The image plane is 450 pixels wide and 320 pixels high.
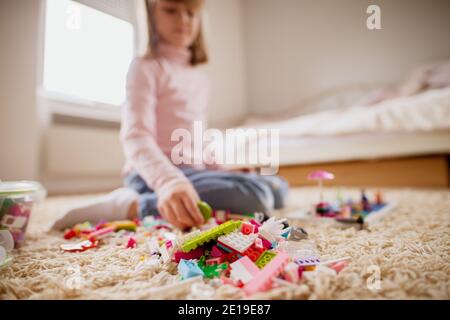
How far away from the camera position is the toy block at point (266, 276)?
9.7 inches

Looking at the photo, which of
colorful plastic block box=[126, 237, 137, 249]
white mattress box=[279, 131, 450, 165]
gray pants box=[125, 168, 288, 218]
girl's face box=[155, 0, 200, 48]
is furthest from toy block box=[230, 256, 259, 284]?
white mattress box=[279, 131, 450, 165]

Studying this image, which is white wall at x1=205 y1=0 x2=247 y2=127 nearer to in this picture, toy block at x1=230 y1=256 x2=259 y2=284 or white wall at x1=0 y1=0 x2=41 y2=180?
white wall at x1=0 y1=0 x2=41 y2=180

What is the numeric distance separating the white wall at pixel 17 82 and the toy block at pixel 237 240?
1.43 feet

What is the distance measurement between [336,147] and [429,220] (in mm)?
723

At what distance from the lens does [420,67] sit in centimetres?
148

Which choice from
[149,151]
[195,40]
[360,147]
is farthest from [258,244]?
[360,147]

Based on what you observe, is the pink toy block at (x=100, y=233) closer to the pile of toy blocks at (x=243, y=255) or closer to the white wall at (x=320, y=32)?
the pile of toy blocks at (x=243, y=255)

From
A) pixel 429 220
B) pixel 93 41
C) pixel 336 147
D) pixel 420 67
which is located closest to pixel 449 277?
pixel 429 220

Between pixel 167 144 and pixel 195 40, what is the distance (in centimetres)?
31

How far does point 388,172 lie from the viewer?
4.09ft

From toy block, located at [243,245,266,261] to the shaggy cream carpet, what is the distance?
5 centimetres

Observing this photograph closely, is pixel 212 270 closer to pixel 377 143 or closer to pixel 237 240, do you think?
pixel 237 240

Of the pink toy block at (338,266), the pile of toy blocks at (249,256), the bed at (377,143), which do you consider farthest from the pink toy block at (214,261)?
the bed at (377,143)

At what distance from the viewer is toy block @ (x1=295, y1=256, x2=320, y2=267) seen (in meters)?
0.28
